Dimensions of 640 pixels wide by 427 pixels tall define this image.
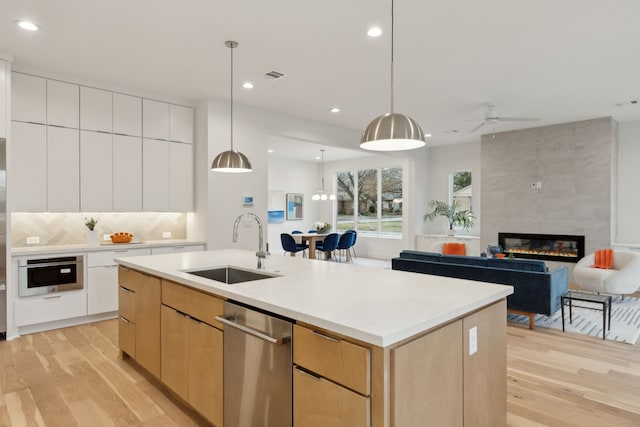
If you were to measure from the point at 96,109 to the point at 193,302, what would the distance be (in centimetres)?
358

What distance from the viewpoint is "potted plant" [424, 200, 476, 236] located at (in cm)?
874

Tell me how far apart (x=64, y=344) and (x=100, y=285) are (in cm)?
87

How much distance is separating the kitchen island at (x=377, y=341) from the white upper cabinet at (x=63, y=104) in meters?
2.98

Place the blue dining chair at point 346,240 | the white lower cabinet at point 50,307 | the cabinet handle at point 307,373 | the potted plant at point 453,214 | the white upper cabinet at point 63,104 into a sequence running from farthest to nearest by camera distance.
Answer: the blue dining chair at point 346,240
the potted plant at point 453,214
the white upper cabinet at point 63,104
the white lower cabinet at point 50,307
the cabinet handle at point 307,373

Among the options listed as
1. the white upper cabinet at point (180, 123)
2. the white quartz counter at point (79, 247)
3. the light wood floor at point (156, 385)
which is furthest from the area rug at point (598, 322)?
the white upper cabinet at point (180, 123)

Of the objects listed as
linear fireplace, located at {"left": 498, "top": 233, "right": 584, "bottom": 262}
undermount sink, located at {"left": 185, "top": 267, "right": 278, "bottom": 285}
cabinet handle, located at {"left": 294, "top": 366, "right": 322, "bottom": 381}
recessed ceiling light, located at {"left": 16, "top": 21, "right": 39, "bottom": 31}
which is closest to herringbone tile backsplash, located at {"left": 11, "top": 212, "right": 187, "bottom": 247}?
recessed ceiling light, located at {"left": 16, "top": 21, "right": 39, "bottom": 31}

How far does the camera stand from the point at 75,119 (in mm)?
4539

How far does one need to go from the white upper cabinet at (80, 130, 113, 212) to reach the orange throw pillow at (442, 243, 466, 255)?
212 inches

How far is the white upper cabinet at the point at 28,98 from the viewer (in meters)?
4.14

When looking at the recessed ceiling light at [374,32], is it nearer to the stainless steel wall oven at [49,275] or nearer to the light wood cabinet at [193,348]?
the light wood cabinet at [193,348]

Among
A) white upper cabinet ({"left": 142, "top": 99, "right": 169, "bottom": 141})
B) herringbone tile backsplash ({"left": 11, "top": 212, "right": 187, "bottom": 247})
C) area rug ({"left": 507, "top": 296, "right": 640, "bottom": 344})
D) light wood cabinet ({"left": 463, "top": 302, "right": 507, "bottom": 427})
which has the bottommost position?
area rug ({"left": 507, "top": 296, "right": 640, "bottom": 344})

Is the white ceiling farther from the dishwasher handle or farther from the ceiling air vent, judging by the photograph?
the dishwasher handle

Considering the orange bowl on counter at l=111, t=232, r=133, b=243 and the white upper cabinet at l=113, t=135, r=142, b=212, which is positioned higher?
the white upper cabinet at l=113, t=135, r=142, b=212

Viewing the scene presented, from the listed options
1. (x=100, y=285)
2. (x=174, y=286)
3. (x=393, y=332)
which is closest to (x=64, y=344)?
(x=100, y=285)
